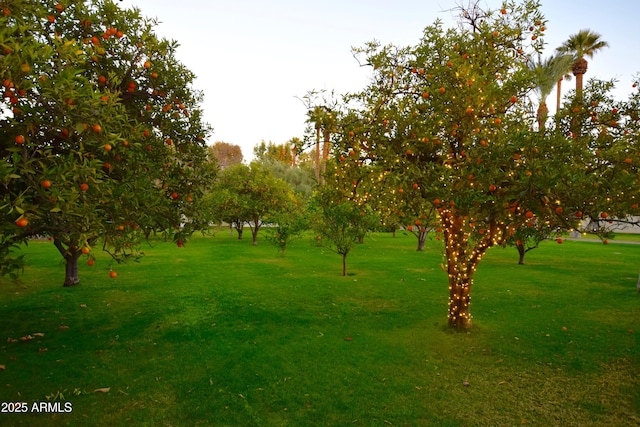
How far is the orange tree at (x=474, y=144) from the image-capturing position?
21.8ft

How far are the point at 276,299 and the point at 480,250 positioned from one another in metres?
7.35

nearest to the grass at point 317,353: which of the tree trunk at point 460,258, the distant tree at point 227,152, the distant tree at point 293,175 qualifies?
the tree trunk at point 460,258

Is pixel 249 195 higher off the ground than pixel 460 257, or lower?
higher

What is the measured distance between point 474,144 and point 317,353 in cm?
580

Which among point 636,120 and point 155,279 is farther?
point 155,279

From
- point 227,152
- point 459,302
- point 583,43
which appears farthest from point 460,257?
point 227,152

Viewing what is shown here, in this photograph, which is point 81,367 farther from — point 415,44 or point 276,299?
point 415,44

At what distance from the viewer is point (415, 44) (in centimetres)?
983

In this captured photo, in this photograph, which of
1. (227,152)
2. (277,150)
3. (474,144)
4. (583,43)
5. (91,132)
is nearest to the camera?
(91,132)

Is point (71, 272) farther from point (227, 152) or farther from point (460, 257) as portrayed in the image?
point (227, 152)

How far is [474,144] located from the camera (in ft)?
26.6

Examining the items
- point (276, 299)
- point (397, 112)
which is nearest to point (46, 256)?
point (276, 299)

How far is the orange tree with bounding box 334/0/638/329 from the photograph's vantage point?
6.64 meters

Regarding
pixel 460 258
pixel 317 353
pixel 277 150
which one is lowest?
pixel 317 353
